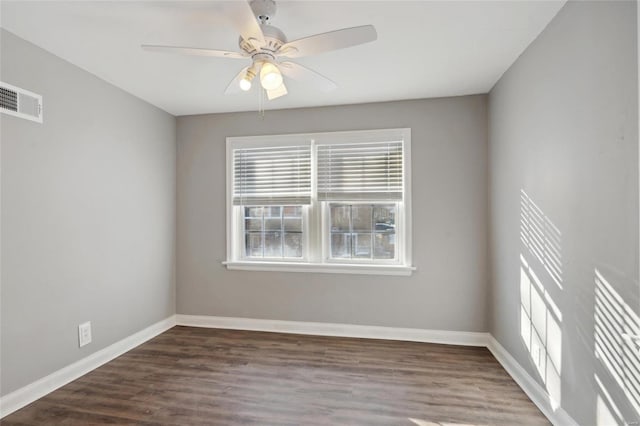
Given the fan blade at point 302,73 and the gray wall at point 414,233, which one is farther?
the gray wall at point 414,233

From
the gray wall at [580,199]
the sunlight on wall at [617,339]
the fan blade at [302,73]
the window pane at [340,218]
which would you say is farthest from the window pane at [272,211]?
the sunlight on wall at [617,339]

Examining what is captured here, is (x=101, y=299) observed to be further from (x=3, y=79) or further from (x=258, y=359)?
(x=3, y=79)

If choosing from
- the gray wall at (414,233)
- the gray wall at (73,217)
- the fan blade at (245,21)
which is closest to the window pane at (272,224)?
the gray wall at (414,233)

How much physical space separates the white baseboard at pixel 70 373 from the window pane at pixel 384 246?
2.46 m

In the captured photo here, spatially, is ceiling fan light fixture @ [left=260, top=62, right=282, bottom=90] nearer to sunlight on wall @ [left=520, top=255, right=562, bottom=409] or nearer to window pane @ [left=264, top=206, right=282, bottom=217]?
window pane @ [left=264, top=206, right=282, bottom=217]

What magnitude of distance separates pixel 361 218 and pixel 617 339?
7.16 ft

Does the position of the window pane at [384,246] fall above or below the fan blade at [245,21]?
below

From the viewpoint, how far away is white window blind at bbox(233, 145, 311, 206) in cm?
340

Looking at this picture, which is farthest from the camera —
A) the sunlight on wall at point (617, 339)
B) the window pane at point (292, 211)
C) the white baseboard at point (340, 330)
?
the window pane at point (292, 211)

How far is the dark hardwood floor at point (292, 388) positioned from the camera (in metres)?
1.98

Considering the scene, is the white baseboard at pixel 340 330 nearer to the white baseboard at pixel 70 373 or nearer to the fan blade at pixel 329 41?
the white baseboard at pixel 70 373

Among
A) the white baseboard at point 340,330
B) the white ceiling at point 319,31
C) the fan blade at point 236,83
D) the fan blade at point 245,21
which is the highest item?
the white ceiling at point 319,31

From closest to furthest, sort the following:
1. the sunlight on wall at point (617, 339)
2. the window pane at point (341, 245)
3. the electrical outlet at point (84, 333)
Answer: the sunlight on wall at point (617, 339), the electrical outlet at point (84, 333), the window pane at point (341, 245)

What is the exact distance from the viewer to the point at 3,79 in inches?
77.3
